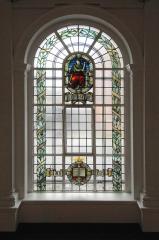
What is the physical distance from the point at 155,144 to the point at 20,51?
9.87 ft

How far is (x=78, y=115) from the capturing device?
307 inches

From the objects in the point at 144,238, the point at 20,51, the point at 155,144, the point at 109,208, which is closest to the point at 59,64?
the point at 20,51

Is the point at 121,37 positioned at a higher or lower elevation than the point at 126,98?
higher

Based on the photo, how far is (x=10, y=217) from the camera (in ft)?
22.5

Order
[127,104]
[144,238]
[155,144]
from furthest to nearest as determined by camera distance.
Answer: [127,104] → [155,144] → [144,238]

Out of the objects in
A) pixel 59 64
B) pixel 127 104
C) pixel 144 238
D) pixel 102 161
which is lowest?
pixel 144 238

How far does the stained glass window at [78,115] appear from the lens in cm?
772
